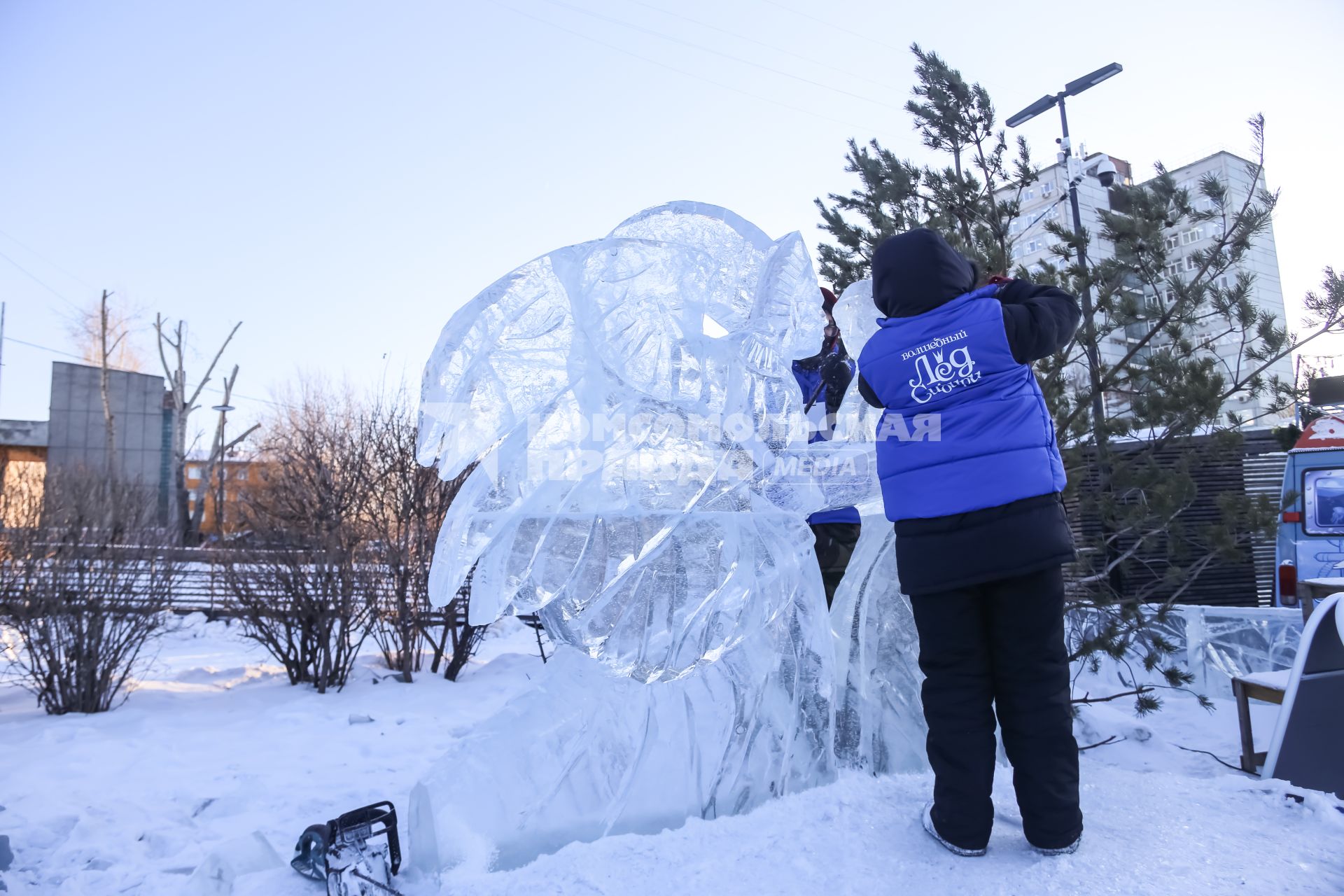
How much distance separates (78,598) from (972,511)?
5.48 metres

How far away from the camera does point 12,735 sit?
176 inches

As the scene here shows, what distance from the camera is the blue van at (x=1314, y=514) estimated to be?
253 inches

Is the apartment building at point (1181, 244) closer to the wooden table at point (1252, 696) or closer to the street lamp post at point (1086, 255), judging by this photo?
the street lamp post at point (1086, 255)

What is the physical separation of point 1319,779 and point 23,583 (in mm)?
6602

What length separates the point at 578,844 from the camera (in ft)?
6.97

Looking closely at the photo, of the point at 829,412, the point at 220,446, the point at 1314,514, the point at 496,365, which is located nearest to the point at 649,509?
the point at 496,365

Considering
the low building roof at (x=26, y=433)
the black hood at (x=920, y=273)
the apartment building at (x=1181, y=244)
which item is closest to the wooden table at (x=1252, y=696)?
the apartment building at (x=1181, y=244)

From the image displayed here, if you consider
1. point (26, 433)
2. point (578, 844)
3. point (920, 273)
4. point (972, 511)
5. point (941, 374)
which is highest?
point (26, 433)

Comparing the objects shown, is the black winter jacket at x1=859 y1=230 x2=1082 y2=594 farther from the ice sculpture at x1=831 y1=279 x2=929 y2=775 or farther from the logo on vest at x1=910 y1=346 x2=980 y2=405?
the ice sculpture at x1=831 y1=279 x2=929 y2=775

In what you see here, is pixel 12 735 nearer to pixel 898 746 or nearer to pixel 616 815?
pixel 616 815

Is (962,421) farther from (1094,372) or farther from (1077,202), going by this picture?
(1077,202)

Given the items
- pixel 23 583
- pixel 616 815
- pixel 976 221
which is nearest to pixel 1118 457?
pixel 976 221

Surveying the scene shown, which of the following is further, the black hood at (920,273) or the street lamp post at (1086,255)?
the street lamp post at (1086,255)

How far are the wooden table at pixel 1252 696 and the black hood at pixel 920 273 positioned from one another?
188 centimetres
